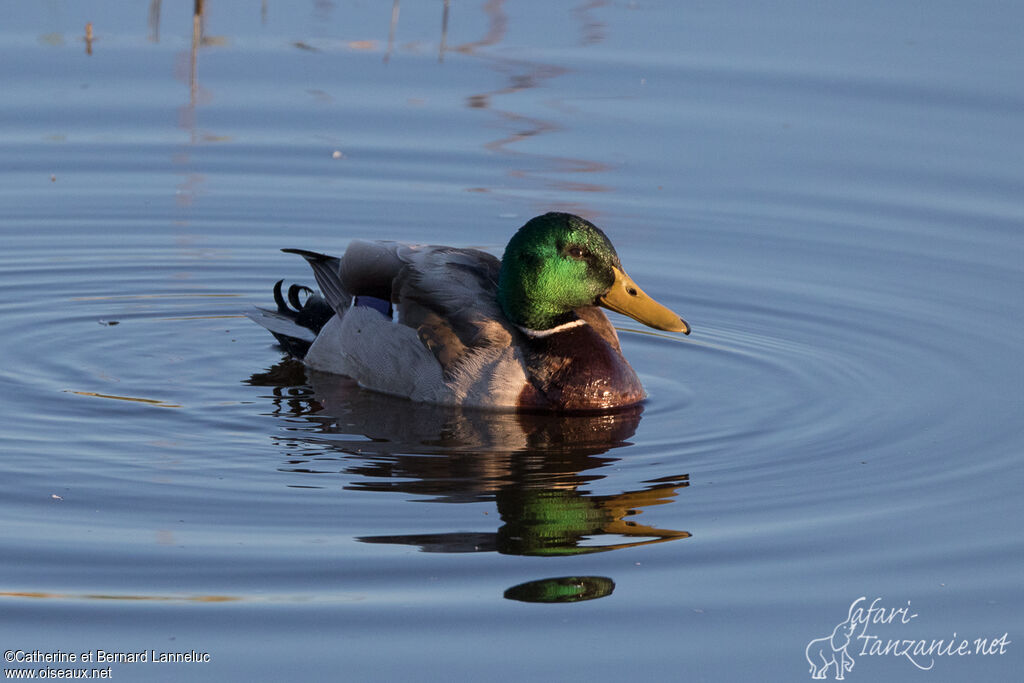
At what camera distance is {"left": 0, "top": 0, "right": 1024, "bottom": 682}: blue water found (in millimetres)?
6062

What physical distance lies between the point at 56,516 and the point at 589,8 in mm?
9674

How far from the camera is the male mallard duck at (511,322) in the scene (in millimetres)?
8688

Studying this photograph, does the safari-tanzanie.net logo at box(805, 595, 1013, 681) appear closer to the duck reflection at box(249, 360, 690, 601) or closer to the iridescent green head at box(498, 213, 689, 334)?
the duck reflection at box(249, 360, 690, 601)

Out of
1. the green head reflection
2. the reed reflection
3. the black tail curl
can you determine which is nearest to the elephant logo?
the green head reflection

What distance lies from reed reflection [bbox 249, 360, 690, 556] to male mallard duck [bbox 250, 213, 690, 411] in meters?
0.12

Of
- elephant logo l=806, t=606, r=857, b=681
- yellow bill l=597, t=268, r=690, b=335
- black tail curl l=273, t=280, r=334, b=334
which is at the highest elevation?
yellow bill l=597, t=268, r=690, b=335

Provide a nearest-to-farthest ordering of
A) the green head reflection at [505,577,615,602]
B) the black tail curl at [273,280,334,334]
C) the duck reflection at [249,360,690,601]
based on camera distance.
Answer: the green head reflection at [505,577,615,602] → the duck reflection at [249,360,690,601] → the black tail curl at [273,280,334,334]

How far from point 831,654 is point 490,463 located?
2.31 m

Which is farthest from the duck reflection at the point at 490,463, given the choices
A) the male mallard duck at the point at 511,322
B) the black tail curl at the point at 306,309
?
the black tail curl at the point at 306,309

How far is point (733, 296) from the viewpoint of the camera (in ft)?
33.8

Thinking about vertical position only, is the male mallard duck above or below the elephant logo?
above

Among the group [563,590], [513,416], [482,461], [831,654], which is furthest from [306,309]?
[831,654]

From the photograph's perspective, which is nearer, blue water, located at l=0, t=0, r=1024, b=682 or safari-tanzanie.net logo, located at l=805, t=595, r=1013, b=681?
safari-tanzanie.net logo, located at l=805, t=595, r=1013, b=681

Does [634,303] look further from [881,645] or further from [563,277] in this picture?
[881,645]
